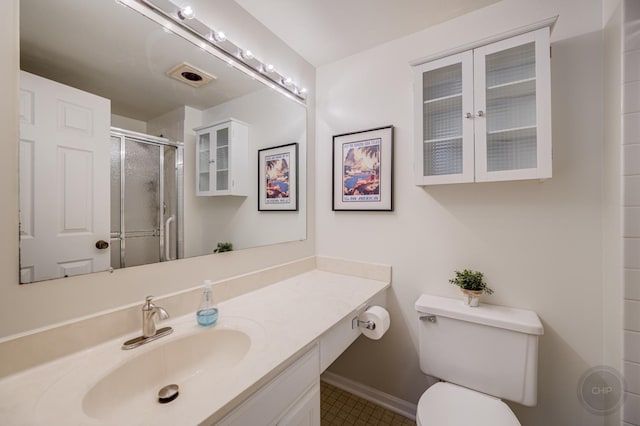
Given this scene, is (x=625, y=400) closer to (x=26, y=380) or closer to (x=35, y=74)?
(x=26, y=380)

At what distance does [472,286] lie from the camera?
1.28m

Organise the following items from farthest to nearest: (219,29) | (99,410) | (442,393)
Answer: (219,29) → (442,393) → (99,410)

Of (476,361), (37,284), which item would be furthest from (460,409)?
(37,284)

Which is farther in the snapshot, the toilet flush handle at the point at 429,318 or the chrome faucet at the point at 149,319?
the toilet flush handle at the point at 429,318

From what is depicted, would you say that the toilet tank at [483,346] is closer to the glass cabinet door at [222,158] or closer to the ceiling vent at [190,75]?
the glass cabinet door at [222,158]

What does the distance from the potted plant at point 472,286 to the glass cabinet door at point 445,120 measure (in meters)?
0.49

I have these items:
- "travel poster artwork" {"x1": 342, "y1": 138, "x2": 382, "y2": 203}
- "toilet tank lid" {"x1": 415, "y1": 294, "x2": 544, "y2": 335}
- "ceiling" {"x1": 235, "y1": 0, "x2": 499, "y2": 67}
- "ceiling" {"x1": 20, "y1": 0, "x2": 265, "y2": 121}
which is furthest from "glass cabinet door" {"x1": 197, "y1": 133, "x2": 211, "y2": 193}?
"toilet tank lid" {"x1": 415, "y1": 294, "x2": 544, "y2": 335}

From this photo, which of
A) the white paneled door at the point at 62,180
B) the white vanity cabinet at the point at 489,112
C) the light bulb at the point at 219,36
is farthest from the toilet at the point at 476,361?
the light bulb at the point at 219,36

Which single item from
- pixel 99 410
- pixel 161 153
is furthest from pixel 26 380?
pixel 161 153

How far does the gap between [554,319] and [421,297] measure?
0.58 metres

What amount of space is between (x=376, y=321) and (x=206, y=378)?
78 centimetres

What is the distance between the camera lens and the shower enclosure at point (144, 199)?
3.00ft

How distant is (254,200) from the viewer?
59.1 inches

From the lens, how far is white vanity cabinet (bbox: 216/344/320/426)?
680mm
